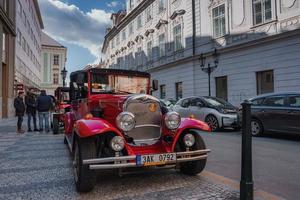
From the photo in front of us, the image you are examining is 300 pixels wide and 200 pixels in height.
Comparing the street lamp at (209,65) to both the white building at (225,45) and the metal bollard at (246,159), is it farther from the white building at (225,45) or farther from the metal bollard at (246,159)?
the metal bollard at (246,159)

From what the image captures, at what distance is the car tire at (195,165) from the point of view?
5160 millimetres

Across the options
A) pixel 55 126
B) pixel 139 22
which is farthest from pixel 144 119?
pixel 139 22

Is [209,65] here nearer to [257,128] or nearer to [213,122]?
[213,122]

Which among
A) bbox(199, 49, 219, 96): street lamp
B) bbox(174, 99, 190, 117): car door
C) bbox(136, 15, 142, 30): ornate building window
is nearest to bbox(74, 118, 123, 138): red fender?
bbox(174, 99, 190, 117): car door

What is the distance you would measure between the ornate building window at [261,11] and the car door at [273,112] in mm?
8153

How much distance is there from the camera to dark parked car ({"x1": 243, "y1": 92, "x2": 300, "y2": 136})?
9852 mm

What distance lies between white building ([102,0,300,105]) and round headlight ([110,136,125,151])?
45.5ft

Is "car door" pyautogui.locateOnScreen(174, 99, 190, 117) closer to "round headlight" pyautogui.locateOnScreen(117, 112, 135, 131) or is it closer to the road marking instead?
the road marking

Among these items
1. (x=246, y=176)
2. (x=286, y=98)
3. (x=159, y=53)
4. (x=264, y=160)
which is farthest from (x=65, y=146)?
(x=159, y=53)

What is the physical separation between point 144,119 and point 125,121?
43cm

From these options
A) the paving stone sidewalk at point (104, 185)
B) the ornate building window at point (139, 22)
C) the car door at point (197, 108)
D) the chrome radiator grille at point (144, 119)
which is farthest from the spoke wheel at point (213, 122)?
the ornate building window at point (139, 22)

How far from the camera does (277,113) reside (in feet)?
34.0

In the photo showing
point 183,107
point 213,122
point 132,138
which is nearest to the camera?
point 132,138

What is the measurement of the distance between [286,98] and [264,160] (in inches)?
175
